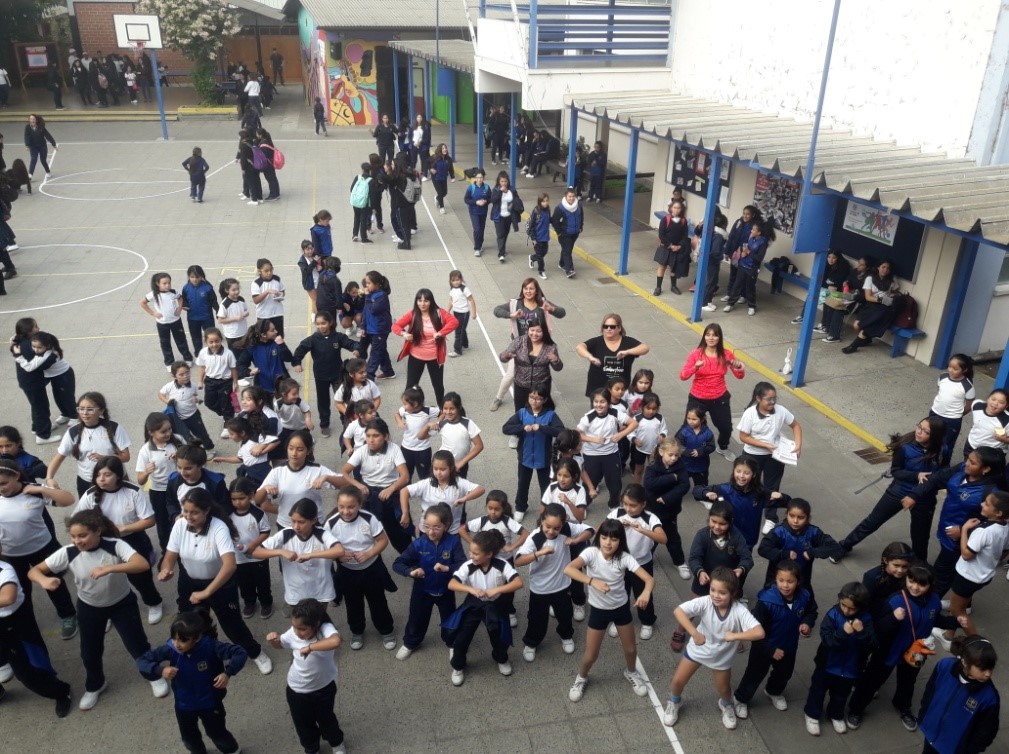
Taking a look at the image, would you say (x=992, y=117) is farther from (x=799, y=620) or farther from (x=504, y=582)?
(x=504, y=582)

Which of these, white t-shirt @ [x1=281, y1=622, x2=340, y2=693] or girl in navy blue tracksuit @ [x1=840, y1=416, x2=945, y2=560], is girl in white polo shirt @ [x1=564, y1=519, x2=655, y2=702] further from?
girl in navy blue tracksuit @ [x1=840, y1=416, x2=945, y2=560]

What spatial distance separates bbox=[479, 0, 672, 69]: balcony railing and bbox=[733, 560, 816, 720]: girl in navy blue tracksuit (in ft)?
42.6

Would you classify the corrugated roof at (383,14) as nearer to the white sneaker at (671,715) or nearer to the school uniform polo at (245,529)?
the school uniform polo at (245,529)

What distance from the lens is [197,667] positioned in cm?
477

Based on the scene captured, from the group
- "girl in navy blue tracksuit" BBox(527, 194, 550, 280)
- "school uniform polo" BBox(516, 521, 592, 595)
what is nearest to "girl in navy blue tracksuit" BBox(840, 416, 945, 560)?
"school uniform polo" BBox(516, 521, 592, 595)

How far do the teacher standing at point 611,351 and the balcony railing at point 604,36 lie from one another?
30.6 ft

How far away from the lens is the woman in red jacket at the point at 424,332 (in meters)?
8.95

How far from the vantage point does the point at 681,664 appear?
17.8 ft

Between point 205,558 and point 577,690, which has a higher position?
point 205,558

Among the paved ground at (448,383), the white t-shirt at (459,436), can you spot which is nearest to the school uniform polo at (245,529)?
the paved ground at (448,383)

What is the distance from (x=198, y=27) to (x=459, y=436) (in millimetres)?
29775

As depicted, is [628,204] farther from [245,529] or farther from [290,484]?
[245,529]

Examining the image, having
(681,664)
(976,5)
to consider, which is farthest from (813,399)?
(681,664)

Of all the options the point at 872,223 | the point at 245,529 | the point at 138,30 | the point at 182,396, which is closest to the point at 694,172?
the point at 872,223
